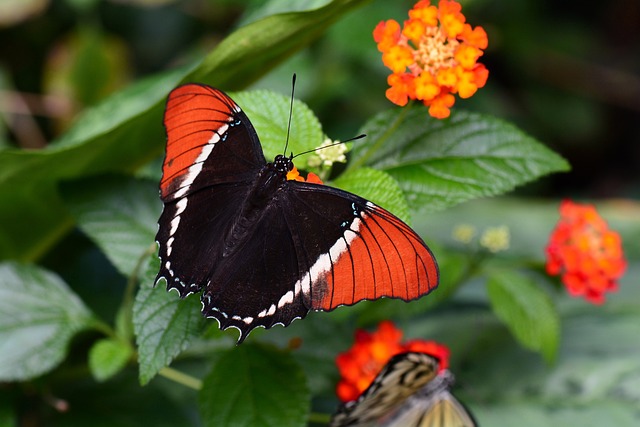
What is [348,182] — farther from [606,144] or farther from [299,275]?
[606,144]

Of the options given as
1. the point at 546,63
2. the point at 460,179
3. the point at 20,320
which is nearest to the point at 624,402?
the point at 460,179

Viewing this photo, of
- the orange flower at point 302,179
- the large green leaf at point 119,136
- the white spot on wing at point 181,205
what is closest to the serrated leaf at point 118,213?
the large green leaf at point 119,136

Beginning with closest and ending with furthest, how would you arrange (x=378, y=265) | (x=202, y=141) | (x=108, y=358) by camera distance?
(x=378, y=265) → (x=202, y=141) → (x=108, y=358)

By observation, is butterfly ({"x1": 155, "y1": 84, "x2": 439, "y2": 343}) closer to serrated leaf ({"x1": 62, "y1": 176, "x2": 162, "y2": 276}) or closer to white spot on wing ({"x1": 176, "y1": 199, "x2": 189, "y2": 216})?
white spot on wing ({"x1": 176, "y1": 199, "x2": 189, "y2": 216})

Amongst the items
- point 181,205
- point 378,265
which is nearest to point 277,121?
point 181,205

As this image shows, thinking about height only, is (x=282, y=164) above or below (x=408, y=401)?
above

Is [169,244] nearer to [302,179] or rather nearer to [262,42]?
[302,179]

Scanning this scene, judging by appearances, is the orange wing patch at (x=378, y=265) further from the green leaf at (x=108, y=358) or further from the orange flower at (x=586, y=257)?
the orange flower at (x=586, y=257)
